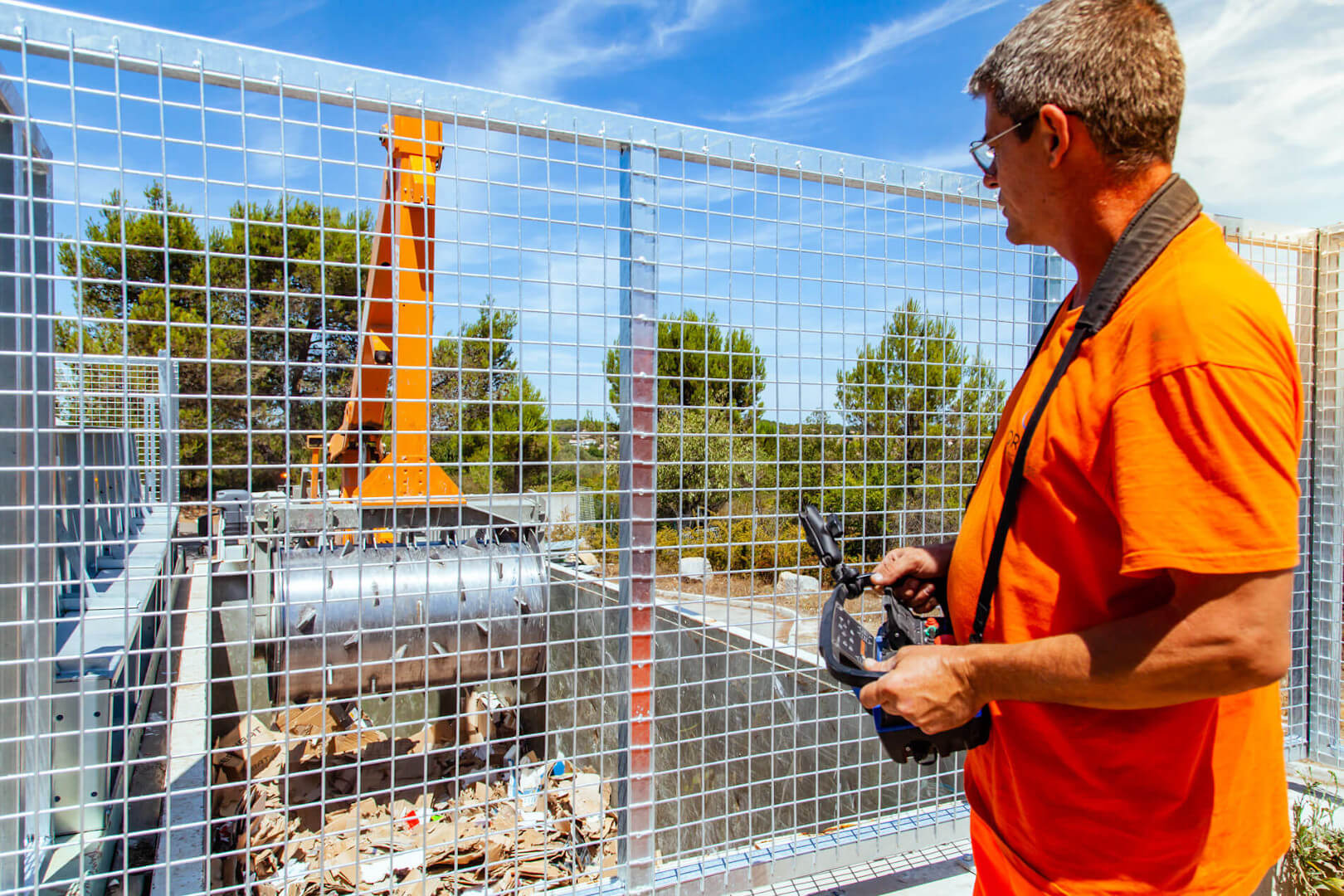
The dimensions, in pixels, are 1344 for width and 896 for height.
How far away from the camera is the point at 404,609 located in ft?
7.72

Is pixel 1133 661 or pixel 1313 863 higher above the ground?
pixel 1133 661

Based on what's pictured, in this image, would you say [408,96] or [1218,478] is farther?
[408,96]

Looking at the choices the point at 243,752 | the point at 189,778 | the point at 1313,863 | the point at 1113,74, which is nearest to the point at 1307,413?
the point at 1313,863

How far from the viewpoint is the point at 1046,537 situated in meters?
1.16

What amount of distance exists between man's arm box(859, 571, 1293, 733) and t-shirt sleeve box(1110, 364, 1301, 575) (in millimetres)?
49

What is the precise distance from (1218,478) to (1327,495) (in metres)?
3.25

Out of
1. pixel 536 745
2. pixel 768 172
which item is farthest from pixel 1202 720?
pixel 536 745

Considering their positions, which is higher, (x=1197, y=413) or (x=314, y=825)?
(x=1197, y=413)

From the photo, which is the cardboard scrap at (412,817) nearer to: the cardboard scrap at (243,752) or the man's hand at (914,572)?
the cardboard scrap at (243,752)

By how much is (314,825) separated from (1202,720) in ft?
18.6

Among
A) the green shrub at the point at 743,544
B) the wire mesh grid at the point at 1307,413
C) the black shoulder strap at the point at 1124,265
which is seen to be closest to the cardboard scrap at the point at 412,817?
the green shrub at the point at 743,544

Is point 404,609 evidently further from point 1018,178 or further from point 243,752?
point 243,752

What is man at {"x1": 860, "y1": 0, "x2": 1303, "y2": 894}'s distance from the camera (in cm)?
93

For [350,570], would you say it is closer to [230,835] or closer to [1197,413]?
[1197,413]
